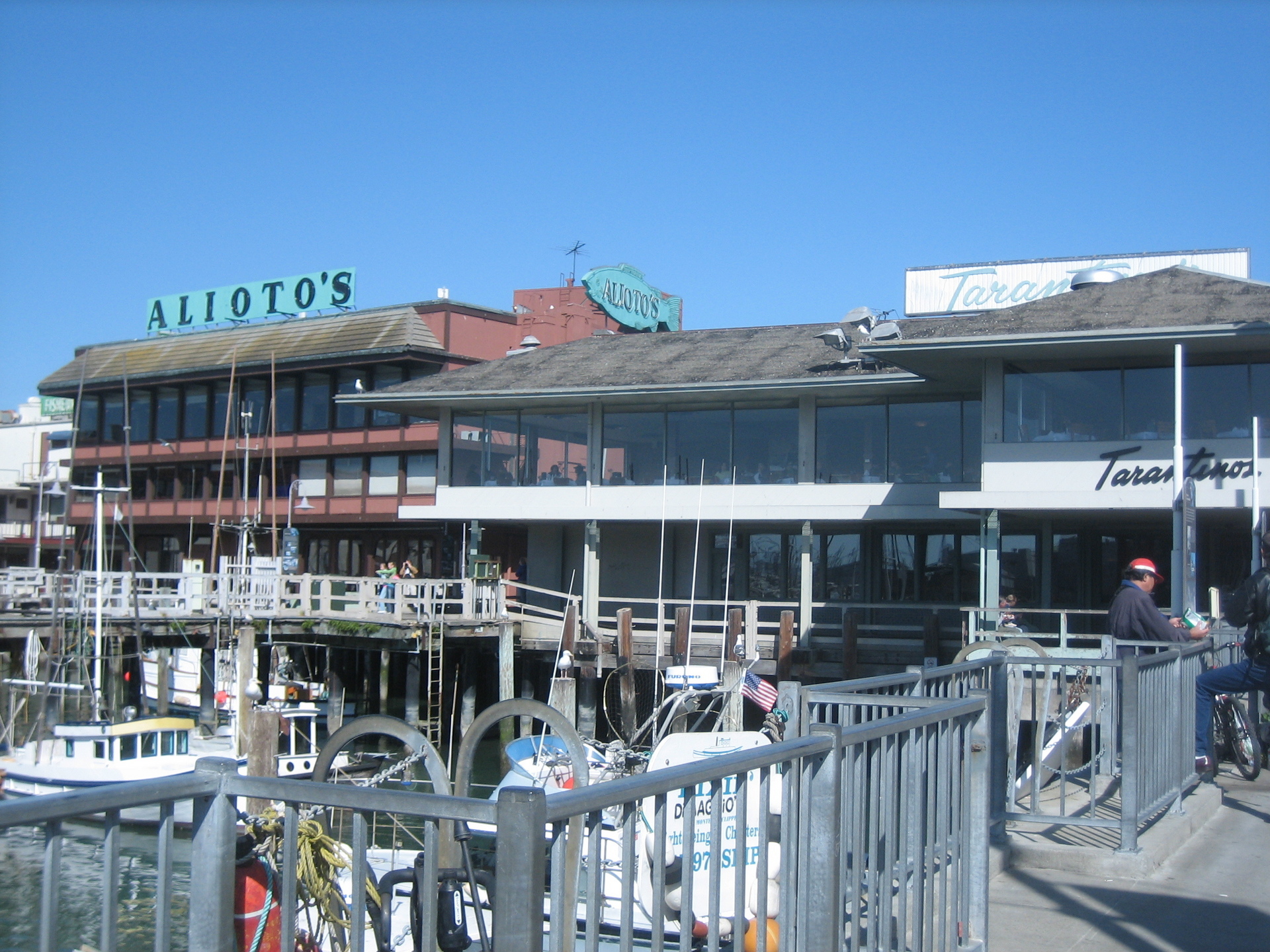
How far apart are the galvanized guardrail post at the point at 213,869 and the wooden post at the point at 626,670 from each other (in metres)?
21.2

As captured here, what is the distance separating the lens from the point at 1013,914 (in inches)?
264

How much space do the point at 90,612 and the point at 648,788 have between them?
95.5 ft

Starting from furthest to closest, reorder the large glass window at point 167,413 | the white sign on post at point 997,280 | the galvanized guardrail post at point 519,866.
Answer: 1. the large glass window at point 167,413
2. the white sign on post at point 997,280
3. the galvanized guardrail post at point 519,866

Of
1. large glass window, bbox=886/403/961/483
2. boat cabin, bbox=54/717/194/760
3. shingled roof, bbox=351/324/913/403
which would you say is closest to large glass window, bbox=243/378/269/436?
shingled roof, bbox=351/324/913/403

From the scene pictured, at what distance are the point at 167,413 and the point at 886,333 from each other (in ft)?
112

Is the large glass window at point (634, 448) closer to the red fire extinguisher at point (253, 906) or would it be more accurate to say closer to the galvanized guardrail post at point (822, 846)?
the red fire extinguisher at point (253, 906)

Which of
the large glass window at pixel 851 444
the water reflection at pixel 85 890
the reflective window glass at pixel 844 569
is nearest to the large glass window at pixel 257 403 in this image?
the reflective window glass at pixel 844 569

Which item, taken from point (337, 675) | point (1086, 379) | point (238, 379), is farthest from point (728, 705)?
point (238, 379)

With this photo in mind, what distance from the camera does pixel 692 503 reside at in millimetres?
27688

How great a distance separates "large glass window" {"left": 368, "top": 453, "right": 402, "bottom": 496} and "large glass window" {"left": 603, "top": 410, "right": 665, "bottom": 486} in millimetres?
14196

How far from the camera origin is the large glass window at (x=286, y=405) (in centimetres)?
4441

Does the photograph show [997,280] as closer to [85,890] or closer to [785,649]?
[785,649]

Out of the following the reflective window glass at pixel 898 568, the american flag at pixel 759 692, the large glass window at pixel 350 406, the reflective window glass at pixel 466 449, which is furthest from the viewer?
the large glass window at pixel 350 406

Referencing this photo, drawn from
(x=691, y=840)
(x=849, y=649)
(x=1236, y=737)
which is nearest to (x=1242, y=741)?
(x=1236, y=737)
